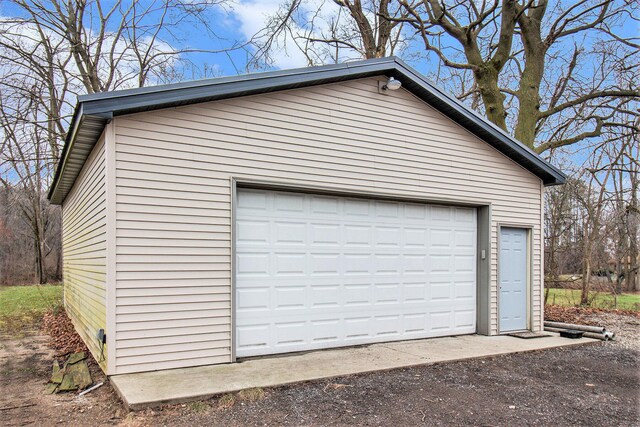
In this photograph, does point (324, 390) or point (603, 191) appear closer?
point (324, 390)

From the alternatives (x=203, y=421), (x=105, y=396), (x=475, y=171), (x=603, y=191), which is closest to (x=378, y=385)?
(x=203, y=421)

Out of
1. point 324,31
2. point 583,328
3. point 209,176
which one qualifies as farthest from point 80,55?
point 583,328

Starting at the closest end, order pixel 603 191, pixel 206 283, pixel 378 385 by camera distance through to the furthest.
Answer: pixel 378 385 < pixel 206 283 < pixel 603 191

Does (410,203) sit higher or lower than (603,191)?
lower

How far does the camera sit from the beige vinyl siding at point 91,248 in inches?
206

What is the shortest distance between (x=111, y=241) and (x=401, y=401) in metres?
3.45

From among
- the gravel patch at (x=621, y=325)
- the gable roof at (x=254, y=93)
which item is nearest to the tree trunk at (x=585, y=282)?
the gravel patch at (x=621, y=325)

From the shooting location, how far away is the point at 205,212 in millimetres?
5406

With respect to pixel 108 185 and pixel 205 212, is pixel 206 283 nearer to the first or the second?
pixel 205 212

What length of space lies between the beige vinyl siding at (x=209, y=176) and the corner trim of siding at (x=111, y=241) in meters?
0.06

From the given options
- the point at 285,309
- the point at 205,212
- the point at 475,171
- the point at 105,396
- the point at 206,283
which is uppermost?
the point at 475,171

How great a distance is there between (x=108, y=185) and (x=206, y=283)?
5.12ft

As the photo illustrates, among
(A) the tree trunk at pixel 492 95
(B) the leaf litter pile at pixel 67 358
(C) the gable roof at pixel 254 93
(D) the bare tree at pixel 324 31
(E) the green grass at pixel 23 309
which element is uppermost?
(D) the bare tree at pixel 324 31

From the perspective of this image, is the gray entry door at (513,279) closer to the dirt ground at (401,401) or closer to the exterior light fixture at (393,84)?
the dirt ground at (401,401)
